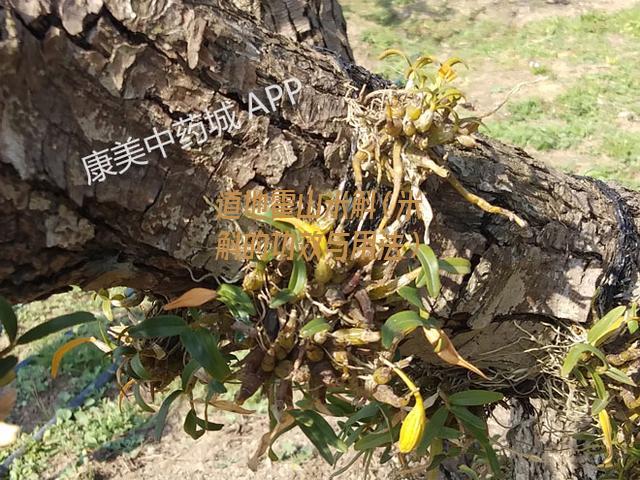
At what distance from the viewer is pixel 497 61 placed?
4.88 metres

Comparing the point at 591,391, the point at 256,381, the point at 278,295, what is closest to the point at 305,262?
the point at 278,295

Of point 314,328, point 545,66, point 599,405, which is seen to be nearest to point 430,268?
point 314,328

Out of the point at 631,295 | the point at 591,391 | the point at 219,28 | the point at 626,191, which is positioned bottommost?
the point at 591,391

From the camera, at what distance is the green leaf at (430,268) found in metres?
0.77

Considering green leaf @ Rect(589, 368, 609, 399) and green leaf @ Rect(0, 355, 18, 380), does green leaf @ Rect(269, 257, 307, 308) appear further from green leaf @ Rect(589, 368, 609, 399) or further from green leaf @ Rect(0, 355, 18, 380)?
green leaf @ Rect(589, 368, 609, 399)

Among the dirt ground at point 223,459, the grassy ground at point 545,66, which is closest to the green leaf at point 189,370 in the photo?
the dirt ground at point 223,459

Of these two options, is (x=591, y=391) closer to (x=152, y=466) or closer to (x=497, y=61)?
(x=152, y=466)

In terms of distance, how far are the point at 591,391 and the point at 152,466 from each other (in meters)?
1.81

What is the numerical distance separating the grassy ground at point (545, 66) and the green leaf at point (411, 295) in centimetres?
245

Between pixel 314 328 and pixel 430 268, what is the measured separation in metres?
Answer: 0.16

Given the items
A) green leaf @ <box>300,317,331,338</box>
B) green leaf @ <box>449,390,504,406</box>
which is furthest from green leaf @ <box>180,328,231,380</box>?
green leaf @ <box>449,390,504,406</box>

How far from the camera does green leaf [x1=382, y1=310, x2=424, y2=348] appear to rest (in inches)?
31.1

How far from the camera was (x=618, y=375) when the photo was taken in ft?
3.50

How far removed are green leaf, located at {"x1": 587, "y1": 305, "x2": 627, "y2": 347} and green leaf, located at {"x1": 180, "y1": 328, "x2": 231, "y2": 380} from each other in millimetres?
634
